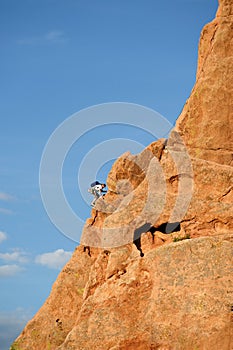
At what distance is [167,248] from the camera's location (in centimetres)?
3712

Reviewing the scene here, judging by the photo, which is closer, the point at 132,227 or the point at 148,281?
the point at 148,281

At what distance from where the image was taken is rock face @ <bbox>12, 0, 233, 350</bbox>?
1359 inches

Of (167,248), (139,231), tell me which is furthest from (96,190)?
(167,248)

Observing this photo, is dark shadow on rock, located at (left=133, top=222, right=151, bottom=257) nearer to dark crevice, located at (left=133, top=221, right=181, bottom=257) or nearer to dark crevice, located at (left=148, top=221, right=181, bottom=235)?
dark crevice, located at (left=133, top=221, right=181, bottom=257)

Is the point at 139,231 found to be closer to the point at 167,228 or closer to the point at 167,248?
the point at 167,228

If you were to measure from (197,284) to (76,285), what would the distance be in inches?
582

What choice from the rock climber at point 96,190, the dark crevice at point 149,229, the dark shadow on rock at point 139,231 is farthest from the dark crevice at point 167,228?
the rock climber at point 96,190

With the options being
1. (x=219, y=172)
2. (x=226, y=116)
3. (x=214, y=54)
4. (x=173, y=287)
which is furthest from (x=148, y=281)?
(x=214, y=54)

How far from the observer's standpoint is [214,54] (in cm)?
4922

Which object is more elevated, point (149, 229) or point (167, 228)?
point (149, 229)

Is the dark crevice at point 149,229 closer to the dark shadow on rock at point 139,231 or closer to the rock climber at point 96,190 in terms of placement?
the dark shadow on rock at point 139,231

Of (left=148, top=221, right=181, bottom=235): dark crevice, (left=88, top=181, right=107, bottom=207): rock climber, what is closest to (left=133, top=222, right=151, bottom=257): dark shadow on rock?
(left=148, top=221, right=181, bottom=235): dark crevice

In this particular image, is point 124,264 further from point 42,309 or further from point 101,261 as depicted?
point 42,309

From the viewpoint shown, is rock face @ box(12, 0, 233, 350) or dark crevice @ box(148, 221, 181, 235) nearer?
rock face @ box(12, 0, 233, 350)
